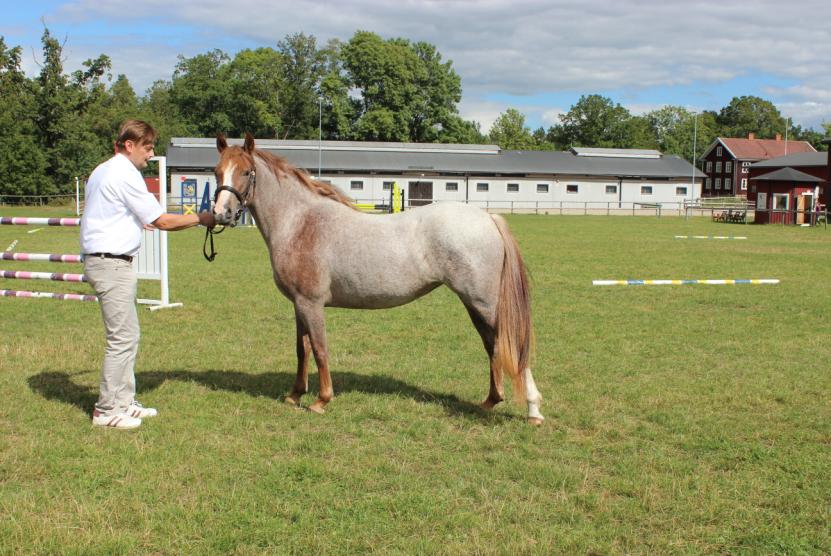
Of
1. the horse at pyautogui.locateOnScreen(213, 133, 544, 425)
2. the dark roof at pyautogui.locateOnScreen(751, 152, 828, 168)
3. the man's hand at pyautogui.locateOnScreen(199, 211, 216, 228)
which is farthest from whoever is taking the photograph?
the dark roof at pyautogui.locateOnScreen(751, 152, 828, 168)

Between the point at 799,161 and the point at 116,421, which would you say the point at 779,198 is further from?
the point at 116,421

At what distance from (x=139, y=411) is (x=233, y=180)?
2.11 meters

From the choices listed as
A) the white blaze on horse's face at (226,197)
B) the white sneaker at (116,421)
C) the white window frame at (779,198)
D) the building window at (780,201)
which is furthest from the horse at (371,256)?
the building window at (780,201)

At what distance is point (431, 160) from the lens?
6372 centimetres

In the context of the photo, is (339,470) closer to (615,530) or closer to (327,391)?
(327,391)

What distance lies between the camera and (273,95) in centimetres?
8150

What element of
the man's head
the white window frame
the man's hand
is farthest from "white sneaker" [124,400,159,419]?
the white window frame

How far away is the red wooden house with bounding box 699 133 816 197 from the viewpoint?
9525cm

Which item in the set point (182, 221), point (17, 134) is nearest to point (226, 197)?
point (182, 221)

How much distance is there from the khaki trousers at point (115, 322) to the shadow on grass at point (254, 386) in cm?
53

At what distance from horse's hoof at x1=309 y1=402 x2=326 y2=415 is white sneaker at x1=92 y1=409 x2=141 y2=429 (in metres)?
1.41

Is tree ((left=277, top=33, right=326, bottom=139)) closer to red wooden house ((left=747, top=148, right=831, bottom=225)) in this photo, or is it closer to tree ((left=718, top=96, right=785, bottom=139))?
red wooden house ((left=747, top=148, right=831, bottom=225))

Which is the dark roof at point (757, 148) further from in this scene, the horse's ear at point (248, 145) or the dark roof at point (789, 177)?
the horse's ear at point (248, 145)

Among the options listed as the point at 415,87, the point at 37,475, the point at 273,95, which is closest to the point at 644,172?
the point at 415,87
